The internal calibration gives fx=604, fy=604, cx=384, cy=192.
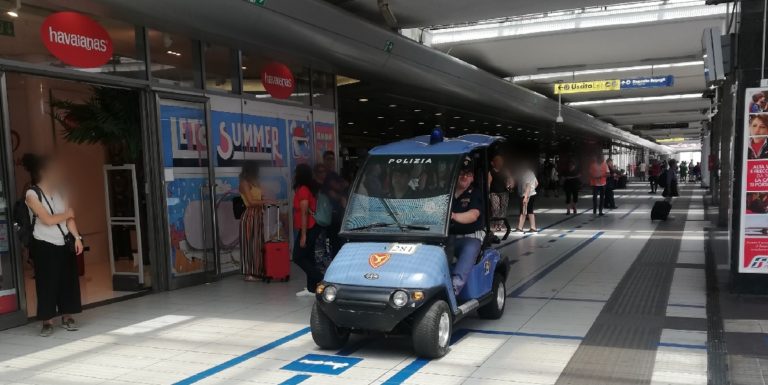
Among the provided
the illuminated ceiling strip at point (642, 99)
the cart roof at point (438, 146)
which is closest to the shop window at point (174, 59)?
the cart roof at point (438, 146)

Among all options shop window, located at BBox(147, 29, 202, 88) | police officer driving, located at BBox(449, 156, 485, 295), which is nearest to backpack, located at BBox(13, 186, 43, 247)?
shop window, located at BBox(147, 29, 202, 88)

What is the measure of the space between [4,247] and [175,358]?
239 centimetres

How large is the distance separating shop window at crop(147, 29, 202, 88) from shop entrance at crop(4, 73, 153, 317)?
1.46 feet

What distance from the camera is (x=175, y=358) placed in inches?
187

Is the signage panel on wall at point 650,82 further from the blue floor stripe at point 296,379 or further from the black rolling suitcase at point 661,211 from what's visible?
the blue floor stripe at point 296,379

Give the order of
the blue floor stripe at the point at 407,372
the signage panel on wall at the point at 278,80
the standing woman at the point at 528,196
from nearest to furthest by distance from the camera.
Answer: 1. the blue floor stripe at the point at 407,372
2. the signage panel on wall at the point at 278,80
3. the standing woman at the point at 528,196

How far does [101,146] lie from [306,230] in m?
3.63

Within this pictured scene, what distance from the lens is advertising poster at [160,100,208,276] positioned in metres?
7.52

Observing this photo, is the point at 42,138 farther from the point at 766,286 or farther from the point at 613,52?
the point at 613,52

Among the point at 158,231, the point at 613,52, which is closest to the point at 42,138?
the point at 158,231

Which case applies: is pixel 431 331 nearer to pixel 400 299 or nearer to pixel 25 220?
pixel 400 299

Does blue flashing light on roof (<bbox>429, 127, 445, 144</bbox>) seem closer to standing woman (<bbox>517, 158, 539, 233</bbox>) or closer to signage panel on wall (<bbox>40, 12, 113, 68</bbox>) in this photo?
signage panel on wall (<bbox>40, 12, 113, 68</bbox>)

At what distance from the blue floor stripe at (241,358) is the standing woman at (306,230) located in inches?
55.7

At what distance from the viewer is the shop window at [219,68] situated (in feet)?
27.3
